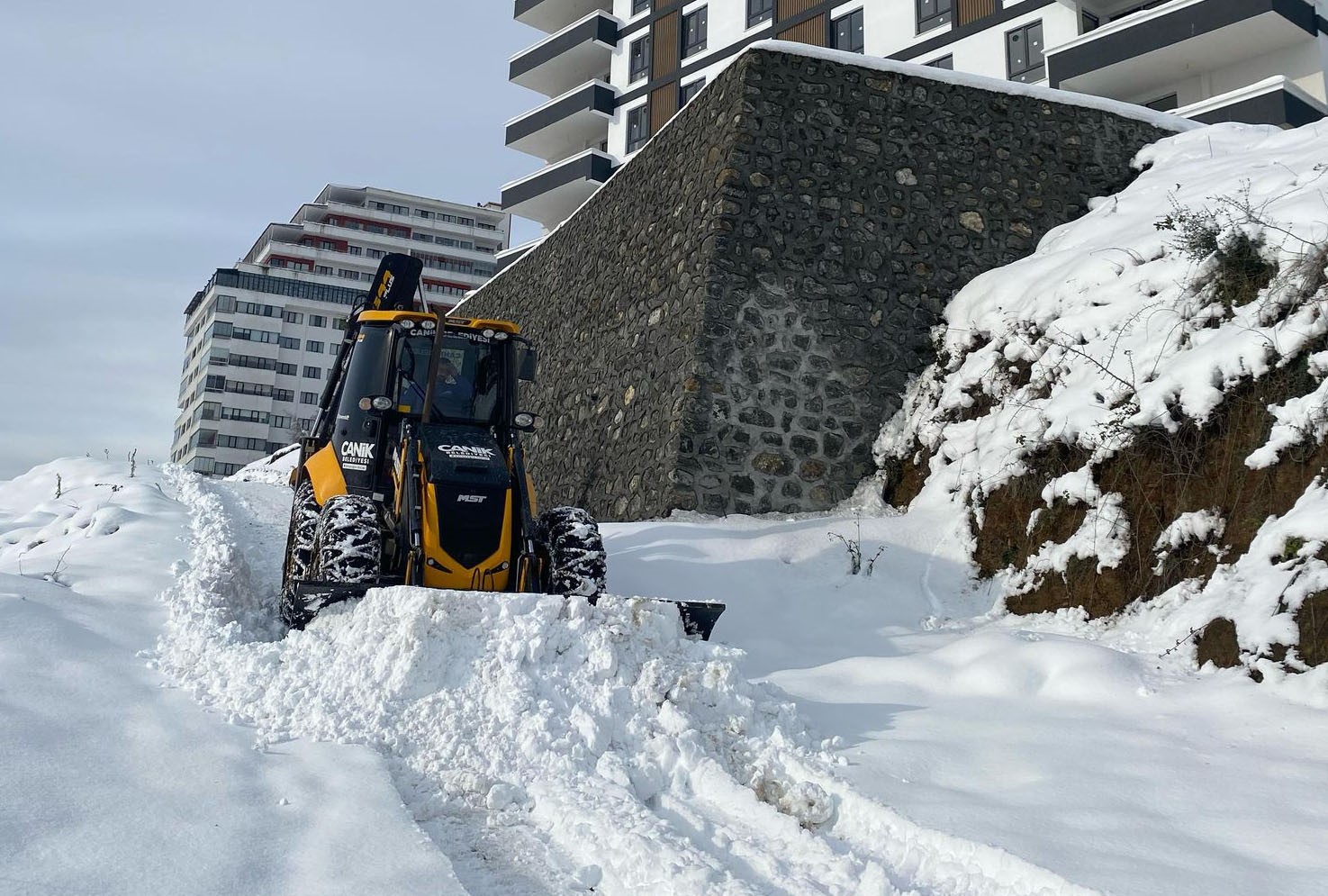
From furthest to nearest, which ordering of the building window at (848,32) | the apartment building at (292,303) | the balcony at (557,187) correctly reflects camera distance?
the apartment building at (292,303) < the balcony at (557,187) < the building window at (848,32)

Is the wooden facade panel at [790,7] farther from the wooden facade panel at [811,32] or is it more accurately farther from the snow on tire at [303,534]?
the snow on tire at [303,534]

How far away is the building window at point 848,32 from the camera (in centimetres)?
2927

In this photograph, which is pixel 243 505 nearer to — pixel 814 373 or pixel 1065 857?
pixel 814 373

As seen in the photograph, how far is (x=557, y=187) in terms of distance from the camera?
34906 mm

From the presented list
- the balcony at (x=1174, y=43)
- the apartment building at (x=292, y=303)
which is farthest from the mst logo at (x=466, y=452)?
the apartment building at (x=292, y=303)

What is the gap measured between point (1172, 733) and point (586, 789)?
9.03 feet

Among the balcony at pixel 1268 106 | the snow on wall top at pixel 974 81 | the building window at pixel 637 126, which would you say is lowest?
the snow on wall top at pixel 974 81

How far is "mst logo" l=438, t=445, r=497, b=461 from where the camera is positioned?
6.67m

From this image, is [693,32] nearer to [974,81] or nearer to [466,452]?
[974,81]

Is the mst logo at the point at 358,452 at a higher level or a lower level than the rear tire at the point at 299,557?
higher

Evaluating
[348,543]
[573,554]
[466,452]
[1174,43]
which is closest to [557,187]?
[1174,43]

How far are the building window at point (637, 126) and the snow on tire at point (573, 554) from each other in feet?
97.1

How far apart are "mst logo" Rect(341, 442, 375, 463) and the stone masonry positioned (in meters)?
3.96

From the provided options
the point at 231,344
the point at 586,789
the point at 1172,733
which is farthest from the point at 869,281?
the point at 231,344
